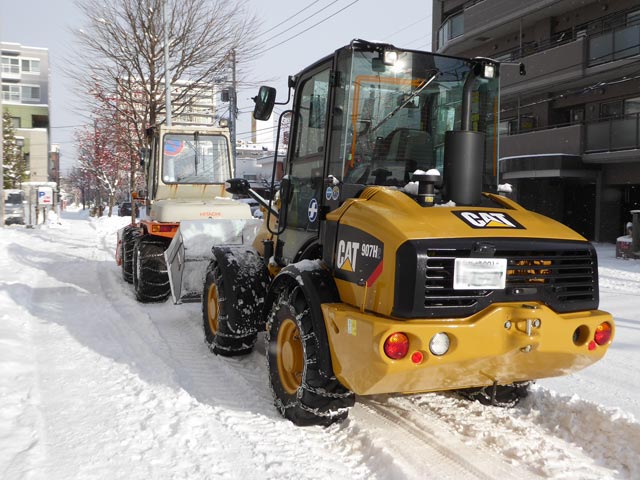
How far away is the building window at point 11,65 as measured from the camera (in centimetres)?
7629

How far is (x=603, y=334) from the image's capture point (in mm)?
3645

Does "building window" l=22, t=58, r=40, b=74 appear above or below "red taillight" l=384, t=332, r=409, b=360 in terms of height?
above

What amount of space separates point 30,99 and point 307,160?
81396mm

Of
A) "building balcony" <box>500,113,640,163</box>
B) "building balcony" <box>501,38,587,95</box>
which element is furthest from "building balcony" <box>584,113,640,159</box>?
"building balcony" <box>501,38,587,95</box>

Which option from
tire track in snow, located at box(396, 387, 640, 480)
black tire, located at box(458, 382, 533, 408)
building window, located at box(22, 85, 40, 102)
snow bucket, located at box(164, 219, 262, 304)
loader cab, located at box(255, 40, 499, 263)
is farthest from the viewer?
building window, located at box(22, 85, 40, 102)

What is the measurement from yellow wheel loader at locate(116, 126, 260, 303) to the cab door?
2.46m

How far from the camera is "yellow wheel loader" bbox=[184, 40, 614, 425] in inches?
126

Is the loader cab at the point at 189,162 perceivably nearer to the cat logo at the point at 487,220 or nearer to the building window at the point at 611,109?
the cat logo at the point at 487,220

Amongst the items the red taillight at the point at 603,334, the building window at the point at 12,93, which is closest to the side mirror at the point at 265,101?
the red taillight at the point at 603,334

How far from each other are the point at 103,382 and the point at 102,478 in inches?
67.4

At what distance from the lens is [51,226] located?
26.3 meters

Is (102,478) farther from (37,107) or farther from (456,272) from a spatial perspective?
(37,107)

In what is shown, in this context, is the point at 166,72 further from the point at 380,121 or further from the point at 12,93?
the point at 12,93

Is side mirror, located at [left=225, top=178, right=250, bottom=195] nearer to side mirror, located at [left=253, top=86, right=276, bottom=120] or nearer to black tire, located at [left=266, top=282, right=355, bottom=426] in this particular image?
side mirror, located at [left=253, top=86, right=276, bottom=120]
